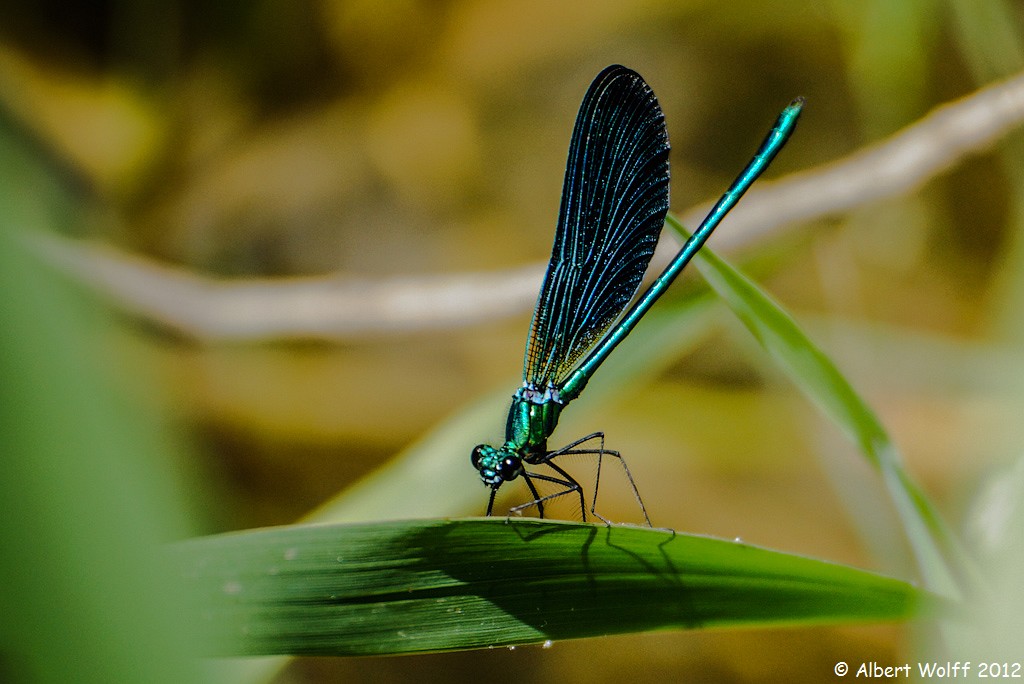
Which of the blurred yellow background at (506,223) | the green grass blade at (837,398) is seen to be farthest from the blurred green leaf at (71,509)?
the blurred yellow background at (506,223)

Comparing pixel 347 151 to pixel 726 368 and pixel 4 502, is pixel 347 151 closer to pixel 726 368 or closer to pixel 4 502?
pixel 726 368

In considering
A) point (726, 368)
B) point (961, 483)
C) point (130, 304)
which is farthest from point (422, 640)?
point (130, 304)

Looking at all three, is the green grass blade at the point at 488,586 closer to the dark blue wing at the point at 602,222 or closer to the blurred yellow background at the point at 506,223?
the dark blue wing at the point at 602,222

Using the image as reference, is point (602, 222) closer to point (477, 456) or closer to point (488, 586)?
point (477, 456)

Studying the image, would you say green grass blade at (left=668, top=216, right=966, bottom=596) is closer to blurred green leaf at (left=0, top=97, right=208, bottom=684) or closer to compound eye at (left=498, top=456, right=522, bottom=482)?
compound eye at (left=498, top=456, right=522, bottom=482)

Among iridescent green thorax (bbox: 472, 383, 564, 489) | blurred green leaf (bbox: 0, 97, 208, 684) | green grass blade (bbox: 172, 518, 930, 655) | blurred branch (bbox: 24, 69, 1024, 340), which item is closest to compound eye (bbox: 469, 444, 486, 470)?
iridescent green thorax (bbox: 472, 383, 564, 489)
